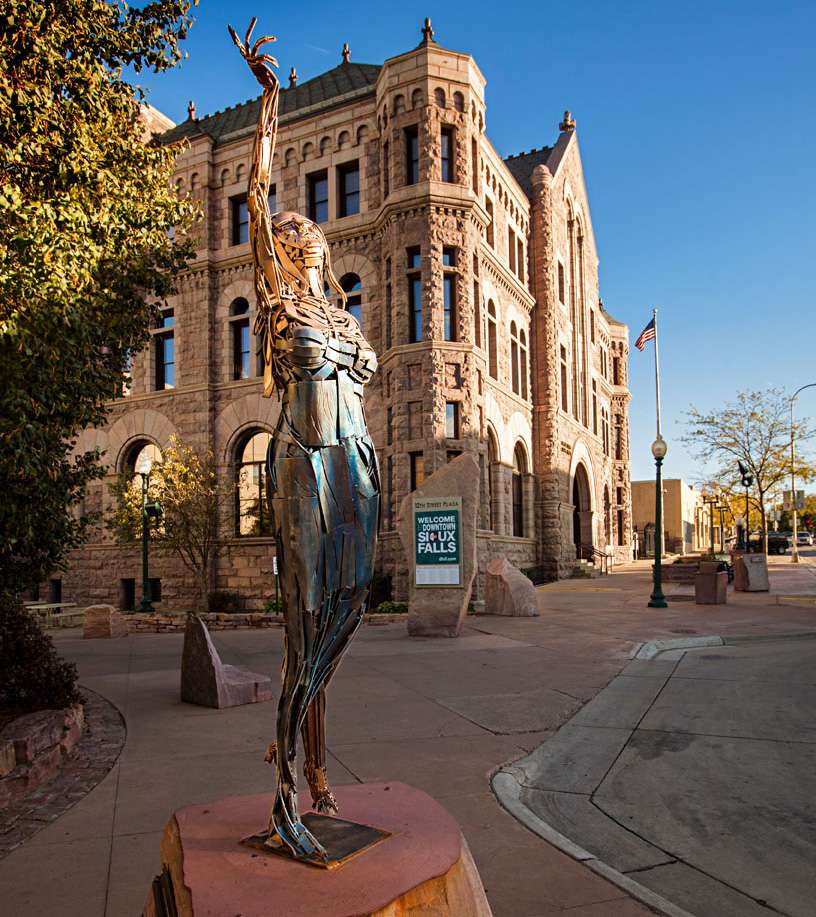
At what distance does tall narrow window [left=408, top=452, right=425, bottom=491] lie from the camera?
21.2 m

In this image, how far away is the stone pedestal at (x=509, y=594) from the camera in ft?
56.1

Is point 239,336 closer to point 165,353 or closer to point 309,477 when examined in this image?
point 165,353

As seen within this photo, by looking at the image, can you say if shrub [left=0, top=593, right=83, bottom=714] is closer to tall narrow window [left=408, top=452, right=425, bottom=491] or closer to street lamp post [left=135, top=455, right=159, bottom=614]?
street lamp post [left=135, top=455, right=159, bottom=614]

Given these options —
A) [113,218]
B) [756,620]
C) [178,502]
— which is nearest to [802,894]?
[113,218]

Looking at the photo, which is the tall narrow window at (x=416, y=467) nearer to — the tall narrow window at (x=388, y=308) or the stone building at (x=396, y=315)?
the stone building at (x=396, y=315)

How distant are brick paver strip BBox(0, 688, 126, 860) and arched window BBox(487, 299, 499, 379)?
743 inches

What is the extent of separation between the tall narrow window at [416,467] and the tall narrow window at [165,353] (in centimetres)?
1027

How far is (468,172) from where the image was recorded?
22.7 metres

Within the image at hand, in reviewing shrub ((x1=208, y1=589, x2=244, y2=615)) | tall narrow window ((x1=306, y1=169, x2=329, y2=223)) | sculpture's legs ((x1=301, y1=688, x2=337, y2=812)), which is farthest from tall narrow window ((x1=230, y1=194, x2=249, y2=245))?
sculpture's legs ((x1=301, y1=688, x2=337, y2=812))

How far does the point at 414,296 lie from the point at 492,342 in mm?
4423

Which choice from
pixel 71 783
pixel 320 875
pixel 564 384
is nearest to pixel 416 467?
pixel 564 384

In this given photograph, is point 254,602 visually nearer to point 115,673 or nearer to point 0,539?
point 115,673

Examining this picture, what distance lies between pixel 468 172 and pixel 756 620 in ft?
47.9

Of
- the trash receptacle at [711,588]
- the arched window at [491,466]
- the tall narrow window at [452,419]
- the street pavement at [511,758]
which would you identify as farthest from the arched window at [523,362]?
the street pavement at [511,758]
